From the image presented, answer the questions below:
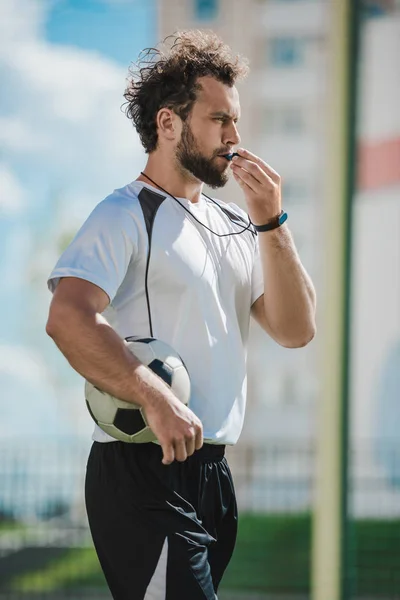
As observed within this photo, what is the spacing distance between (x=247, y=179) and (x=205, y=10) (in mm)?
23007

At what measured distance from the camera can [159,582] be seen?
2746 mm

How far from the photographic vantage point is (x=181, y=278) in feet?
9.41

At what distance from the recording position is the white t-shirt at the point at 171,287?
9.14ft

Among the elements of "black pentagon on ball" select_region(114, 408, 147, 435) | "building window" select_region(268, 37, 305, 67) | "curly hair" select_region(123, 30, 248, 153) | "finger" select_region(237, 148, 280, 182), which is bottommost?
"black pentagon on ball" select_region(114, 408, 147, 435)

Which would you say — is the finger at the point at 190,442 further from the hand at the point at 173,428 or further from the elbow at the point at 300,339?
the elbow at the point at 300,339

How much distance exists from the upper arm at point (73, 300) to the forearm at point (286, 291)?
1.76ft

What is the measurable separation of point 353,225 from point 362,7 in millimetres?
1324

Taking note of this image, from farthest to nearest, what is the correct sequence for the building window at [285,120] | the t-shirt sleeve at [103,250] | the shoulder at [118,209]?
1. the building window at [285,120]
2. the shoulder at [118,209]
3. the t-shirt sleeve at [103,250]

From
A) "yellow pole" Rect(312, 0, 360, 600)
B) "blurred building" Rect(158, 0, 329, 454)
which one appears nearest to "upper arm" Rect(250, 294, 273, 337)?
"yellow pole" Rect(312, 0, 360, 600)

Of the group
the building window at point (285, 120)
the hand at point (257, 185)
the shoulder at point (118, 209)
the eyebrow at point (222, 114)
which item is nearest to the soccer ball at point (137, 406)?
the shoulder at point (118, 209)

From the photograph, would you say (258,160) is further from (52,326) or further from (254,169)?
(52,326)

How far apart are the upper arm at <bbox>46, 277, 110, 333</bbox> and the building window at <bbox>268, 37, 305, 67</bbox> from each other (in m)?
23.5

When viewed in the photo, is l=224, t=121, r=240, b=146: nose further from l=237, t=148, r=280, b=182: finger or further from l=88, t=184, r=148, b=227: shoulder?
l=88, t=184, r=148, b=227: shoulder

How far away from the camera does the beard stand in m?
3.00
